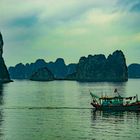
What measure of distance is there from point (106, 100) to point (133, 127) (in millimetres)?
34126

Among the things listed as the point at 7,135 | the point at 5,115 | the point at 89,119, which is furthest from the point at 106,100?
the point at 7,135

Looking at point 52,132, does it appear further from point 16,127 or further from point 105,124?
point 105,124

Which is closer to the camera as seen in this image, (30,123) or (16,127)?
(16,127)

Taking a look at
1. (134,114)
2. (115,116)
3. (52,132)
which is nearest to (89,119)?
(115,116)

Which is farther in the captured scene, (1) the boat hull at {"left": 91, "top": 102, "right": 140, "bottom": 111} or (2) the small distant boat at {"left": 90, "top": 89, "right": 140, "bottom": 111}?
(2) the small distant boat at {"left": 90, "top": 89, "right": 140, "bottom": 111}

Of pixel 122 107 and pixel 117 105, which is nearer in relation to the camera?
pixel 122 107

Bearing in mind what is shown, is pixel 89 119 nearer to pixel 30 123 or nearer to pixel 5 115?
pixel 30 123

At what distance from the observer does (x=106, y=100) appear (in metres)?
114

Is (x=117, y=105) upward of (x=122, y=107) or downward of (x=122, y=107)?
upward

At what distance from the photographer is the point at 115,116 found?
97.7 m

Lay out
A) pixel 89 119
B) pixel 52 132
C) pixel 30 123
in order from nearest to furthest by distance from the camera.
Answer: pixel 52 132 < pixel 30 123 < pixel 89 119

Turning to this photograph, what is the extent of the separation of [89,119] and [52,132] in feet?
68.7

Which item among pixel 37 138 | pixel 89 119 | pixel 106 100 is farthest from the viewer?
pixel 106 100

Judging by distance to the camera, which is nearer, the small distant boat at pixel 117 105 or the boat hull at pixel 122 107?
the boat hull at pixel 122 107
